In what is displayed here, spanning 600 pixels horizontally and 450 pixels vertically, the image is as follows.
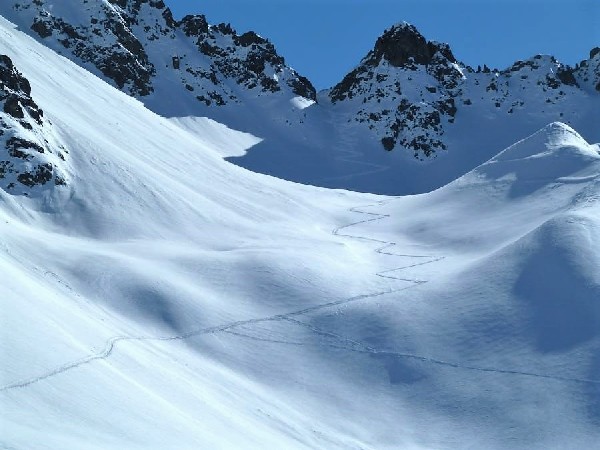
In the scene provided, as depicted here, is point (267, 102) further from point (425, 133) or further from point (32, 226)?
point (32, 226)

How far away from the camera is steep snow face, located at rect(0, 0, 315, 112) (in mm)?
81000

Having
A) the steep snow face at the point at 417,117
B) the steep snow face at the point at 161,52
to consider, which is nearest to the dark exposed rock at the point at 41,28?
the steep snow face at the point at 161,52

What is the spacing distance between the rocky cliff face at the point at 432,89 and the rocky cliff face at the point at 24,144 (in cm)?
5770

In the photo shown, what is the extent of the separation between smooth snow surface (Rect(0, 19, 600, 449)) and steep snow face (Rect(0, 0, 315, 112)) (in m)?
44.8

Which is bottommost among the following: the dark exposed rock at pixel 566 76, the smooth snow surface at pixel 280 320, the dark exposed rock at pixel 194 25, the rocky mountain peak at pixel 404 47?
the smooth snow surface at pixel 280 320

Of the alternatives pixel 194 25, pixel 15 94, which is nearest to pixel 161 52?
pixel 194 25

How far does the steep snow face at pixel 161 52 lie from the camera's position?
8100 centimetres

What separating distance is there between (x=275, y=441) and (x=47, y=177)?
66.6 ft

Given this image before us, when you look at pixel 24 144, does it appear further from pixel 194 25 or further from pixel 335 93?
pixel 335 93

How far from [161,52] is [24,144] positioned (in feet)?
213

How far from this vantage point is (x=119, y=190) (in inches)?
1347

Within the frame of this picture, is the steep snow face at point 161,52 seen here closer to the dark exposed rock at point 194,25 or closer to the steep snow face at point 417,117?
the dark exposed rock at point 194,25

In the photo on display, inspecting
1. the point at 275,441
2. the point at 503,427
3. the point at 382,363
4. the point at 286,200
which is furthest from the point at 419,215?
the point at 275,441

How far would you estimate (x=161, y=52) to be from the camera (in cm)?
9394
